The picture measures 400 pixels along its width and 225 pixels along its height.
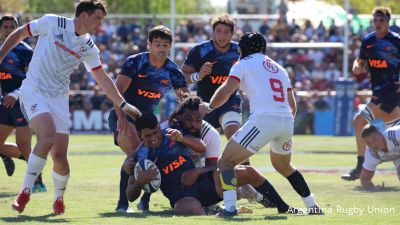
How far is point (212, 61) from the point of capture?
13.7 metres

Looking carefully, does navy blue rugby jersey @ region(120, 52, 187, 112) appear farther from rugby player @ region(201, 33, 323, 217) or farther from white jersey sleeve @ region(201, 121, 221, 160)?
rugby player @ region(201, 33, 323, 217)

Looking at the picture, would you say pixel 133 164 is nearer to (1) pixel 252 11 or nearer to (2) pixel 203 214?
(2) pixel 203 214

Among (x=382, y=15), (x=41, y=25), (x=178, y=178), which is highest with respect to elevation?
(x=41, y=25)

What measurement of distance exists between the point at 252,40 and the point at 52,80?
219 cm

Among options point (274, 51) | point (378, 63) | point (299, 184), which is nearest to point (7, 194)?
point (299, 184)

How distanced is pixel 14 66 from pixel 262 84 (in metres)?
5.25

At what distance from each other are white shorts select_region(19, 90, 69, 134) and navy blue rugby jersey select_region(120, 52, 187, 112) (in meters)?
1.05

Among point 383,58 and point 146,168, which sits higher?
point 383,58

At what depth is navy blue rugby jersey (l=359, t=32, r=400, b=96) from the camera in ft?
51.0

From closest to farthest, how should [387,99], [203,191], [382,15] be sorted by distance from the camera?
[203,191] < [382,15] < [387,99]

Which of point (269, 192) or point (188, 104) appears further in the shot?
point (188, 104)

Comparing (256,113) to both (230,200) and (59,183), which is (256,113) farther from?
(59,183)

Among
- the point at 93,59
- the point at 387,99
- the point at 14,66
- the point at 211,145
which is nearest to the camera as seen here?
the point at 93,59

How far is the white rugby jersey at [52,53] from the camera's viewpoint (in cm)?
1098
